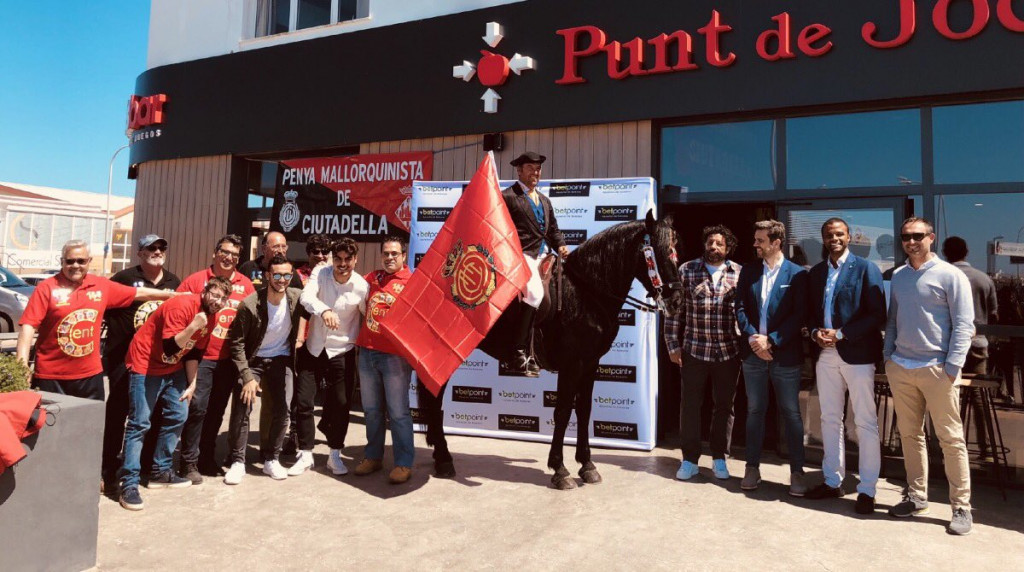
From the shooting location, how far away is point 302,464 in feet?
16.1

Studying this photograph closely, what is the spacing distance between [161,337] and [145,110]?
7037 millimetres

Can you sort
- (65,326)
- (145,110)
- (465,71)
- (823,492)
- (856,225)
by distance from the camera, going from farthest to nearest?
(145,110), (465,71), (856,225), (823,492), (65,326)

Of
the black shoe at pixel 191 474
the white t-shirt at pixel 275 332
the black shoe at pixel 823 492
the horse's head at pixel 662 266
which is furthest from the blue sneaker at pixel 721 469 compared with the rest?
the black shoe at pixel 191 474

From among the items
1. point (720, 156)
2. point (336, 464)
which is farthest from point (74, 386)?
point (720, 156)

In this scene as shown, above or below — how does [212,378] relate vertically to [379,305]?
below

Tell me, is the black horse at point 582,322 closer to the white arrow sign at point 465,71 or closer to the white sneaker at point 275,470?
the white sneaker at point 275,470

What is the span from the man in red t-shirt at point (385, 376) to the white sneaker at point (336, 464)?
0.42 feet

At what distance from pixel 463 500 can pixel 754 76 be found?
15.1 feet

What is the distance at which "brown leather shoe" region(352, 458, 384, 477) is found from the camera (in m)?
4.82

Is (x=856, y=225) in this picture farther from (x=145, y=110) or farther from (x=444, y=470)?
(x=145, y=110)

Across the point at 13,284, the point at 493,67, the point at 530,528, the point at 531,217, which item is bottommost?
the point at 530,528

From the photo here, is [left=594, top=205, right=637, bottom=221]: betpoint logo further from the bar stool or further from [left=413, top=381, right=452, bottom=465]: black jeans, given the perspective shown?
the bar stool

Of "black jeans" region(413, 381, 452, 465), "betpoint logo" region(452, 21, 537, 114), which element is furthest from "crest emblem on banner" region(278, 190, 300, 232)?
"black jeans" region(413, 381, 452, 465)

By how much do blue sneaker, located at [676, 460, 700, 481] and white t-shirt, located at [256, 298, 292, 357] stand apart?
3.22 metres
